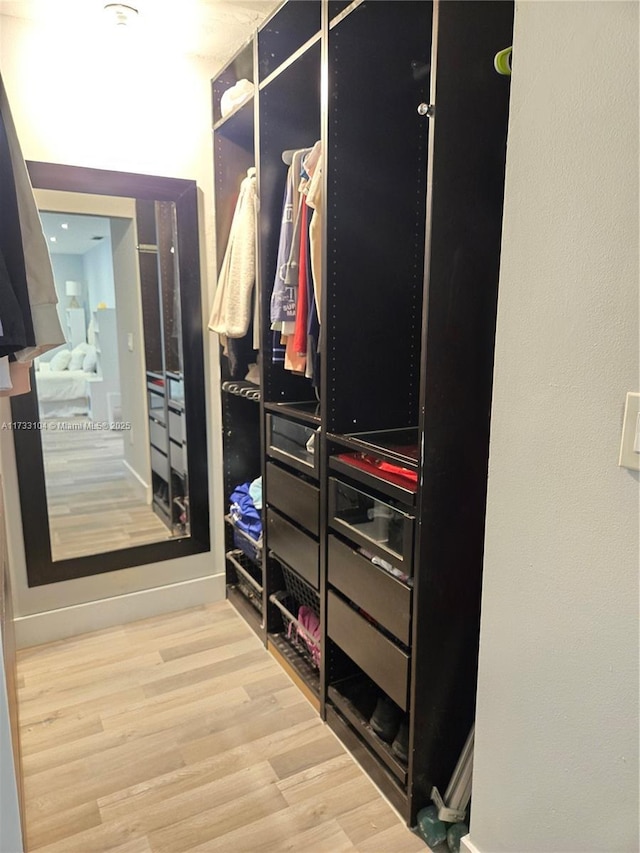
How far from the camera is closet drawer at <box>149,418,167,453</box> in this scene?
2.56 meters

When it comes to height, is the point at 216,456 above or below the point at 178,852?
above

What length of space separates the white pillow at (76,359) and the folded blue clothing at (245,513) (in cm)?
88

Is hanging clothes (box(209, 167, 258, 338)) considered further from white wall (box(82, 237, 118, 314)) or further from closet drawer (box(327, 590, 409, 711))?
closet drawer (box(327, 590, 409, 711))

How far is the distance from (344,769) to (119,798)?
67cm

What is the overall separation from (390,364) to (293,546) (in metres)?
0.76

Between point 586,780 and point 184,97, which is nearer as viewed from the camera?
point 586,780

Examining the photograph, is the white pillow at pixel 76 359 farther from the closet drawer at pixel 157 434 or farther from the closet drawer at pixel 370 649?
the closet drawer at pixel 370 649

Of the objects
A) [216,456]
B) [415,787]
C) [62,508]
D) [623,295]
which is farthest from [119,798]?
[623,295]

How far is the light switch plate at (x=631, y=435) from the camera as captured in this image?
85cm

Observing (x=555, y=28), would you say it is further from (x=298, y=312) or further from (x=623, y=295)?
(x=298, y=312)

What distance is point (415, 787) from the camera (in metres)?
1.47

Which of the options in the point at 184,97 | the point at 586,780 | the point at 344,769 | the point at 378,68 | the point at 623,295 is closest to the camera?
the point at 623,295

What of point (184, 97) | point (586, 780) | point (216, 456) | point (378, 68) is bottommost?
point (586, 780)

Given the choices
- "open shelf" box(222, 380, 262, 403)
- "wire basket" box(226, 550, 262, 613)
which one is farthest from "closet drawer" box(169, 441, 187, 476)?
"wire basket" box(226, 550, 262, 613)
